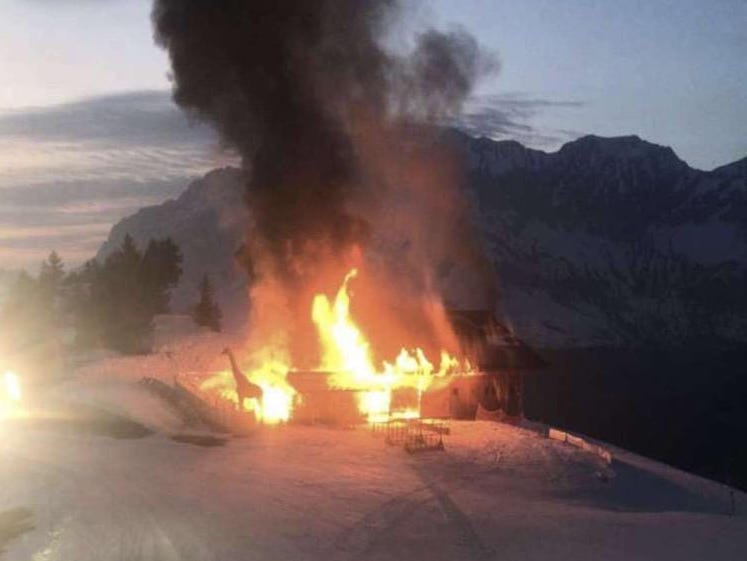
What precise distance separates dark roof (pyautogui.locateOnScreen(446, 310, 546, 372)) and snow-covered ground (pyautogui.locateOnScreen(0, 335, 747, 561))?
32.8 feet

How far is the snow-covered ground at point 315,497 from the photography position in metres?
25.2

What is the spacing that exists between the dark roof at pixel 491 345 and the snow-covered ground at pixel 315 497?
10.0 meters

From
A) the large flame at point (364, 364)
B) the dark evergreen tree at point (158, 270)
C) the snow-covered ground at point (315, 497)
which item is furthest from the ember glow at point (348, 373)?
the dark evergreen tree at point (158, 270)

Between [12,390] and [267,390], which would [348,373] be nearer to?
[267,390]

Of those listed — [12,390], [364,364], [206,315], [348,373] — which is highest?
[206,315]

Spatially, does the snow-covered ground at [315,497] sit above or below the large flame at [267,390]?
below

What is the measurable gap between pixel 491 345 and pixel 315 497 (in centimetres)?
2637

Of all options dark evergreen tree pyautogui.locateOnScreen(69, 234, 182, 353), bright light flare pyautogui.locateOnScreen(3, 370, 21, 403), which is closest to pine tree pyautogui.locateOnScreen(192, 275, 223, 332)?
dark evergreen tree pyautogui.locateOnScreen(69, 234, 182, 353)

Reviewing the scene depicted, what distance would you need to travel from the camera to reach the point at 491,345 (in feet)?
179

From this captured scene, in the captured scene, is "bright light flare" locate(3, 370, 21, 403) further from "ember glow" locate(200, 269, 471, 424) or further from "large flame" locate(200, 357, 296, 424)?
"ember glow" locate(200, 269, 471, 424)

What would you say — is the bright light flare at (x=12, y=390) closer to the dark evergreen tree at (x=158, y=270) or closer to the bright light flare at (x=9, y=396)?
the bright light flare at (x=9, y=396)

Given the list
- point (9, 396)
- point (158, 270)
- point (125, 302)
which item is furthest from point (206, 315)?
point (9, 396)

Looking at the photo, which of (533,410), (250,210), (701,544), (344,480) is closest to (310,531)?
(344,480)

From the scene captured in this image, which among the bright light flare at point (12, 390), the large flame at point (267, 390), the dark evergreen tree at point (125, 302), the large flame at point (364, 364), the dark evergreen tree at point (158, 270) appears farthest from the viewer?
the dark evergreen tree at point (158, 270)
